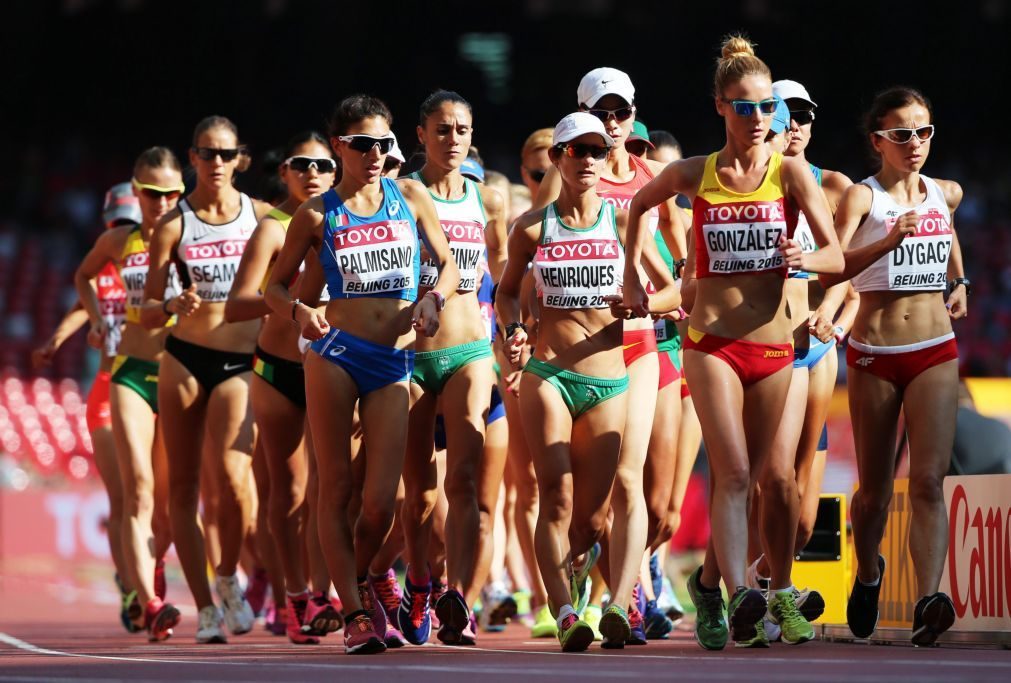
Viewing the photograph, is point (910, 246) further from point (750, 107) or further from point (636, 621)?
point (636, 621)

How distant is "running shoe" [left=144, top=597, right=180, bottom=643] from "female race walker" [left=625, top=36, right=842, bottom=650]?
3.27 metres

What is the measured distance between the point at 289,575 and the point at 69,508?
33.4ft

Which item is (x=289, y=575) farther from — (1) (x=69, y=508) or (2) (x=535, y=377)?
(1) (x=69, y=508)

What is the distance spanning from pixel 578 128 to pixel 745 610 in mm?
2265

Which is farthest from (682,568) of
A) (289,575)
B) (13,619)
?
(289,575)

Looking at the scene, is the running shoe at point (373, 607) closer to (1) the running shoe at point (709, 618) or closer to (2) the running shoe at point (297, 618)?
(2) the running shoe at point (297, 618)

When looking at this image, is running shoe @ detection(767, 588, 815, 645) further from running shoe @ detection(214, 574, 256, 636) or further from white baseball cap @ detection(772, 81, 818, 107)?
running shoe @ detection(214, 574, 256, 636)

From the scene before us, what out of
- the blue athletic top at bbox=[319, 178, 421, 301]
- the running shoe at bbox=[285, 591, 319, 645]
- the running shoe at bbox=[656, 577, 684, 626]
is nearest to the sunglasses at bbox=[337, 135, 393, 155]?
the blue athletic top at bbox=[319, 178, 421, 301]

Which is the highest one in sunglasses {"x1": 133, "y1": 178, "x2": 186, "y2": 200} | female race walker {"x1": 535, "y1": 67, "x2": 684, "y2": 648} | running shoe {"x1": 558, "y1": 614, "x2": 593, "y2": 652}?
sunglasses {"x1": 133, "y1": 178, "x2": 186, "y2": 200}

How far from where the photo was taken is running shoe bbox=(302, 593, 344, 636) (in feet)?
28.3

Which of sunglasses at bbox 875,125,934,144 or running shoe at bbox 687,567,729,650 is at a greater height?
sunglasses at bbox 875,125,934,144

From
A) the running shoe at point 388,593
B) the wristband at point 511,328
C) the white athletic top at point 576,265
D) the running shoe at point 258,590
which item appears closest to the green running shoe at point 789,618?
the white athletic top at point 576,265

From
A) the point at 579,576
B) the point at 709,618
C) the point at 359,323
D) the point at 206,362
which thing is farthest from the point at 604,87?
the point at 709,618

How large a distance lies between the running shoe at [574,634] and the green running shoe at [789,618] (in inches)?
34.9
